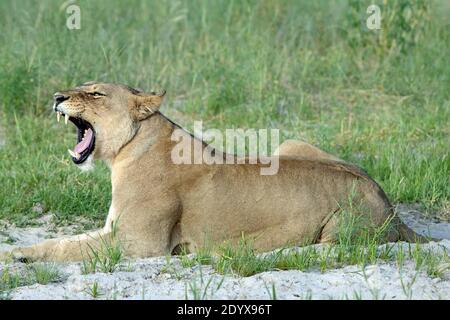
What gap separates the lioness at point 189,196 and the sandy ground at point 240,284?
31cm

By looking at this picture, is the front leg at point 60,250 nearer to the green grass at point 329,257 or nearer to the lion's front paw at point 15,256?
the lion's front paw at point 15,256

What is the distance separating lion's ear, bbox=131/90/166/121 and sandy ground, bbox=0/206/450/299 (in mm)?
803

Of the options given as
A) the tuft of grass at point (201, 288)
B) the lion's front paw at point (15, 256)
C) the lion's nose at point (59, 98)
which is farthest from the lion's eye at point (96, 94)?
the tuft of grass at point (201, 288)

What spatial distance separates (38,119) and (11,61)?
0.51 metres

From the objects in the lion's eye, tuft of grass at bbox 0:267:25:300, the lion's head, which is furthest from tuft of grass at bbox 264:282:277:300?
the lion's eye

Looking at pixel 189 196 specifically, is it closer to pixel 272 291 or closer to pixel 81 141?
pixel 81 141

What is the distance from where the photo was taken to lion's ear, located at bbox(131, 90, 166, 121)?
521cm

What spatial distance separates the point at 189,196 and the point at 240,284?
0.77 metres

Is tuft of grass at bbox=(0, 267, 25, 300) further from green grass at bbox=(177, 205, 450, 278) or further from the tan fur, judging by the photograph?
the tan fur

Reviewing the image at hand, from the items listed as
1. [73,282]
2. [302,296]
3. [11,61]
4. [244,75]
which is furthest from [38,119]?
[302,296]

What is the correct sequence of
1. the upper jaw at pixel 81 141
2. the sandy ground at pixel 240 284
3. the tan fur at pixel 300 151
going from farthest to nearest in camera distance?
the tan fur at pixel 300 151
the upper jaw at pixel 81 141
the sandy ground at pixel 240 284

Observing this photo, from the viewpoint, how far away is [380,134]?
7355 millimetres

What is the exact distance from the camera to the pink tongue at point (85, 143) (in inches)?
205

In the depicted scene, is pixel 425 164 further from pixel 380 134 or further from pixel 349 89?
pixel 349 89
